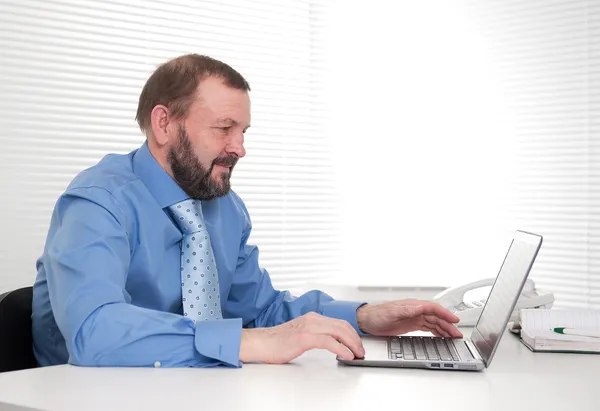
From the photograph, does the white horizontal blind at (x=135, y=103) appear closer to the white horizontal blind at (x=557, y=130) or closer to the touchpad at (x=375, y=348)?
the white horizontal blind at (x=557, y=130)

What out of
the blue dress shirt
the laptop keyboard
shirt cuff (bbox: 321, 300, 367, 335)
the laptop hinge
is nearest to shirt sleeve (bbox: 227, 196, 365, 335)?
the blue dress shirt

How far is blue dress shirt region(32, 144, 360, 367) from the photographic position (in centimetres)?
146

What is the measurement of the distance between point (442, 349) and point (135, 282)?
0.76 m

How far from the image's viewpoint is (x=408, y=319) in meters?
1.88

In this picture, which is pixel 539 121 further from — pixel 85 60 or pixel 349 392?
pixel 349 392

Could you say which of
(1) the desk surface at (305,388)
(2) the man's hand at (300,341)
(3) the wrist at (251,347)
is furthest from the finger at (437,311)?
(3) the wrist at (251,347)

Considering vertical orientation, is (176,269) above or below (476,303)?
above

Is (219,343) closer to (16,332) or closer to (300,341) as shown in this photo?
(300,341)

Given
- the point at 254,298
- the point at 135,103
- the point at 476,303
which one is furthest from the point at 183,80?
the point at 135,103

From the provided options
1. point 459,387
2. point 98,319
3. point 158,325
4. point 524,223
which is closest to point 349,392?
point 459,387

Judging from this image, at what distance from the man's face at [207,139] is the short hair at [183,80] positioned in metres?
0.02

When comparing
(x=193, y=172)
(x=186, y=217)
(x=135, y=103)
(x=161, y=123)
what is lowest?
(x=186, y=217)

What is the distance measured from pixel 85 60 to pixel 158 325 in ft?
6.81

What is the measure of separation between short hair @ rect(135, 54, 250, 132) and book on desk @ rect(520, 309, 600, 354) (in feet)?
3.15
